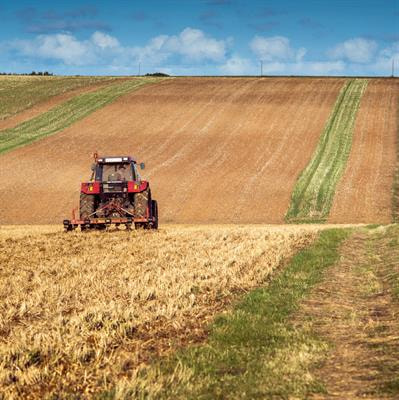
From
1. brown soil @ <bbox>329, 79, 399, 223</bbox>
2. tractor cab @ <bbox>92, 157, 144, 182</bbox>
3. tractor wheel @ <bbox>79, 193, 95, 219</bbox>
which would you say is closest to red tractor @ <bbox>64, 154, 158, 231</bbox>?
tractor wheel @ <bbox>79, 193, 95, 219</bbox>

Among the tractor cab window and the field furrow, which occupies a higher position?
the field furrow

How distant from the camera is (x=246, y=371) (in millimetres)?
6211

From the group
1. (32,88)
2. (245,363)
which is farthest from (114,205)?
(32,88)

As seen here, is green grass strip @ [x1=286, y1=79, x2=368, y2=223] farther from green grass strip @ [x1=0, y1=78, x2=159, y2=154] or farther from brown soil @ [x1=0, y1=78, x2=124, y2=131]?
brown soil @ [x1=0, y1=78, x2=124, y2=131]

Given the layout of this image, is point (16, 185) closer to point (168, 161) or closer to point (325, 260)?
point (168, 161)

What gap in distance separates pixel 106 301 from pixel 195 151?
4009cm

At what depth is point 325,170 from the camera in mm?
43844

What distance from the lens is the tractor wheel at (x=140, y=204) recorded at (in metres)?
22.5

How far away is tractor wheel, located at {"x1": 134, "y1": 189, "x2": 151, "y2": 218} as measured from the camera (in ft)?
73.8

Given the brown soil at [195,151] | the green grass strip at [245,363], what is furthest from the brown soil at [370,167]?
the green grass strip at [245,363]

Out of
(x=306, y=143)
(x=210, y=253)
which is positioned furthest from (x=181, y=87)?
(x=210, y=253)

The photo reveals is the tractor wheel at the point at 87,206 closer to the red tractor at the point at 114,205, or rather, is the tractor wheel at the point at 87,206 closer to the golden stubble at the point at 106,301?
the red tractor at the point at 114,205

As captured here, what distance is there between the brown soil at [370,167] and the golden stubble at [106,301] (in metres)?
19.5

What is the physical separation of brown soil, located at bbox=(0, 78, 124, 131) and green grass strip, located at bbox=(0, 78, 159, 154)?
2.79ft
